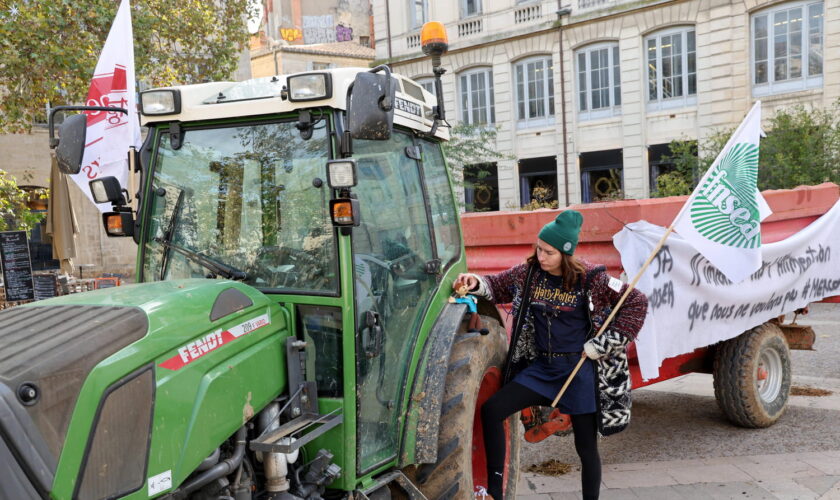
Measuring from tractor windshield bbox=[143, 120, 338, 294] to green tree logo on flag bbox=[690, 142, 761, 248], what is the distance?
2.69m

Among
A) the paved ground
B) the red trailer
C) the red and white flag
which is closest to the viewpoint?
the paved ground

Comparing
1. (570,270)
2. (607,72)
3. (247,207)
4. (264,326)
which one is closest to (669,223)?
(570,270)

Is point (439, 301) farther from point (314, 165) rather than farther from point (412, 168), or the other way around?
point (314, 165)

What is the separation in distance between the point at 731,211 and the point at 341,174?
3089mm

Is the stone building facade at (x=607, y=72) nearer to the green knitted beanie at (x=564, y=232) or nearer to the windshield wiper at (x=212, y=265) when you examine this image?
the green knitted beanie at (x=564, y=232)

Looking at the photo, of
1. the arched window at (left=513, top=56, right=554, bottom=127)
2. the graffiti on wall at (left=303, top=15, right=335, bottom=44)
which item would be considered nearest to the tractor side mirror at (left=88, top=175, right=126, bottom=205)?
the arched window at (left=513, top=56, right=554, bottom=127)

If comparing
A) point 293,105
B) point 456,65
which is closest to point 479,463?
point 293,105

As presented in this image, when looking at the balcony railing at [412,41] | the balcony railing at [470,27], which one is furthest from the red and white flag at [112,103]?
the balcony railing at [412,41]

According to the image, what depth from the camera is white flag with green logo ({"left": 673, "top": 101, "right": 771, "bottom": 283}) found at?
15.0 ft

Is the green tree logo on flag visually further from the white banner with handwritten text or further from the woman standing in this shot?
the woman standing

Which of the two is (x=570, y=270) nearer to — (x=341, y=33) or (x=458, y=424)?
(x=458, y=424)

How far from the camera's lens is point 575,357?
12.7 ft

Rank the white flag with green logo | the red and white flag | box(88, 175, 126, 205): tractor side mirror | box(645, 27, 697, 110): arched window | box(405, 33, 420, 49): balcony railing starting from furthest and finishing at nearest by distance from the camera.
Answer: box(405, 33, 420, 49): balcony railing < box(645, 27, 697, 110): arched window < the red and white flag < the white flag with green logo < box(88, 175, 126, 205): tractor side mirror

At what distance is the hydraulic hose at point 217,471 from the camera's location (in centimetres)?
248
